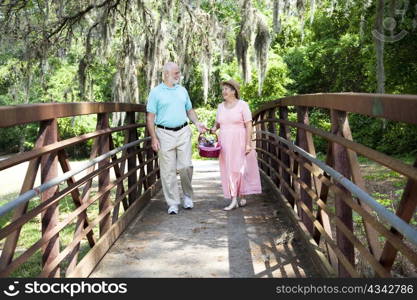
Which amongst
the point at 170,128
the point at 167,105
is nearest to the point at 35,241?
the point at 170,128

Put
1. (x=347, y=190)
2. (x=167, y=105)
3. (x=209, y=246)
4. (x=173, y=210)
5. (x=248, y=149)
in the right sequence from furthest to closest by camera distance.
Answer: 1. (x=248, y=149)
2. (x=173, y=210)
3. (x=167, y=105)
4. (x=209, y=246)
5. (x=347, y=190)

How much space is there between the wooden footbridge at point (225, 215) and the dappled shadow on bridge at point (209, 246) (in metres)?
0.01

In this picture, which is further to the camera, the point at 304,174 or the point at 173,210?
the point at 173,210

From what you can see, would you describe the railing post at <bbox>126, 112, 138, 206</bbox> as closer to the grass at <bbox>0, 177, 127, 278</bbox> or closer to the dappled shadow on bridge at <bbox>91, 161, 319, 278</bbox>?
the dappled shadow on bridge at <bbox>91, 161, 319, 278</bbox>

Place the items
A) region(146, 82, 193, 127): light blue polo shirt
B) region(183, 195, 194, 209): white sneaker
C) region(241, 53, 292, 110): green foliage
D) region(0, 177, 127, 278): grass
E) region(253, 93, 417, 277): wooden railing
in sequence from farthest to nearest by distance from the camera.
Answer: region(241, 53, 292, 110): green foliage → region(183, 195, 194, 209): white sneaker → region(146, 82, 193, 127): light blue polo shirt → region(0, 177, 127, 278): grass → region(253, 93, 417, 277): wooden railing

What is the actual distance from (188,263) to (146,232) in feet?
3.83

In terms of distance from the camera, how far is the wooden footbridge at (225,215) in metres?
2.58

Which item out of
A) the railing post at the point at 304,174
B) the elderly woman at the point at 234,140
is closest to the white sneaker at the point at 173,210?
the elderly woman at the point at 234,140

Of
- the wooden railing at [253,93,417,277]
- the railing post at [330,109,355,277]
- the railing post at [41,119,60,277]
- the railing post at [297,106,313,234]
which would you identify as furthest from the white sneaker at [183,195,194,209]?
the railing post at [330,109,355,277]

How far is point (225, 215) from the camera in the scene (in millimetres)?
5973

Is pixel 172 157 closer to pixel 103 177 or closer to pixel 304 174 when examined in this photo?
pixel 103 177

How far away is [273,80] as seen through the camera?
75.3 ft

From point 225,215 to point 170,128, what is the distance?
1119mm

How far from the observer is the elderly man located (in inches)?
233
